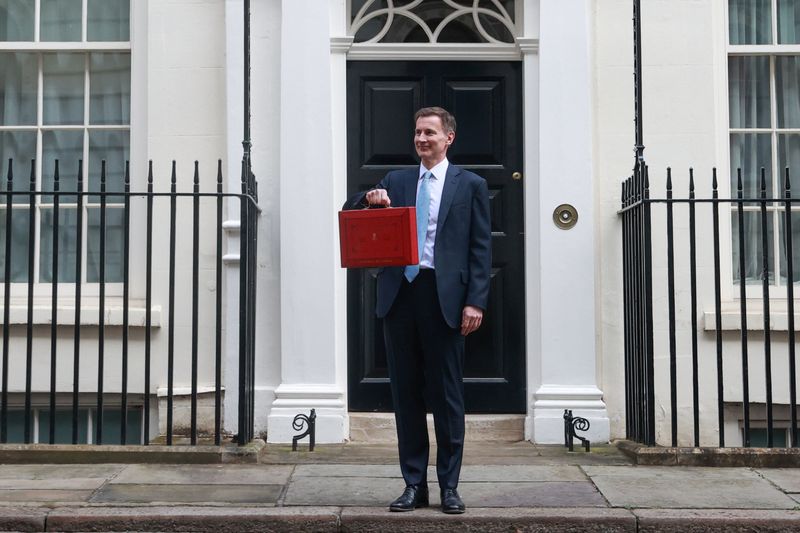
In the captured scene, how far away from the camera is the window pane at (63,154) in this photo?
25.3ft

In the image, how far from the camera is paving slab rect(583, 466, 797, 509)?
5348 millimetres

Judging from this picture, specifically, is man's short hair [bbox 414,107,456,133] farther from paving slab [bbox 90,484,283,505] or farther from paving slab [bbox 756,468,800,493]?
paving slab [bbox 756,468,800,493]

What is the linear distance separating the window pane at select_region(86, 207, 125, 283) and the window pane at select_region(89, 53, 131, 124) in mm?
633

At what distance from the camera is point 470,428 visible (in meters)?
7.36

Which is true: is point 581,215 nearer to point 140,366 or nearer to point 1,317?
point 140,366

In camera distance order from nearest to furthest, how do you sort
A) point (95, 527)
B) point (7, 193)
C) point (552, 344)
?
1. point (95, 527)
2. point (7, 193)
3. point (552, 344)

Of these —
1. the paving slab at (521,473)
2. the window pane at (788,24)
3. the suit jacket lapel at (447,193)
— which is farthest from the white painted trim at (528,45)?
the paving slab at (521,473)

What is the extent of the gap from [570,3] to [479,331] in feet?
7.18

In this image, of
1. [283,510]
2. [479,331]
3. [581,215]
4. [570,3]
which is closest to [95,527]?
[283,510]

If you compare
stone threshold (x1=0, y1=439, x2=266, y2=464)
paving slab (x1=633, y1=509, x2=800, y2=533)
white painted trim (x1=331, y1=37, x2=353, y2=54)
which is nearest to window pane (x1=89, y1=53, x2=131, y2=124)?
white painted trim (x1=331, y1=37, x2=353, y2=54)

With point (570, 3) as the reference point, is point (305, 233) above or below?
below

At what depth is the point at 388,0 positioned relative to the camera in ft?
24.6

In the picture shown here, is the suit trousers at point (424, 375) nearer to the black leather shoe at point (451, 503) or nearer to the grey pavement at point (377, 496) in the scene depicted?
the black leather shoe at point (451, 503)

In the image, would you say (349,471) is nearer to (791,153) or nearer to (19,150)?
(19,150)
